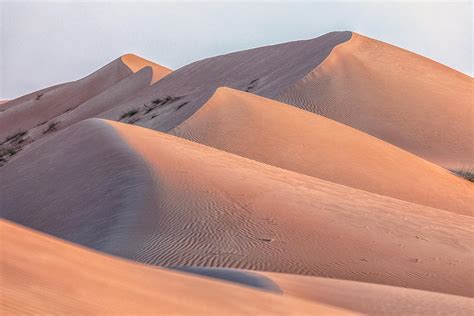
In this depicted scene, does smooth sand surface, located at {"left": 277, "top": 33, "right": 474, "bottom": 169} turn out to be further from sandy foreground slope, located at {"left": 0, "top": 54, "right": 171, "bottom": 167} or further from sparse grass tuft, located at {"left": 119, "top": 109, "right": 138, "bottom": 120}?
sandy foreground slope, located at {"left": 0, "top": 54, "right": 171, "bottom": 167}

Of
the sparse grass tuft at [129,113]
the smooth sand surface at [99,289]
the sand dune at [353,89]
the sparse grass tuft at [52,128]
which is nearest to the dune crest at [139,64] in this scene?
the sand dune at [353,89]

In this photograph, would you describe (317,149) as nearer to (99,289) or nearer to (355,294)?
(355,294)

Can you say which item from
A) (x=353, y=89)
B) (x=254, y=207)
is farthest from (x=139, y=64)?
(x=254, y=207)

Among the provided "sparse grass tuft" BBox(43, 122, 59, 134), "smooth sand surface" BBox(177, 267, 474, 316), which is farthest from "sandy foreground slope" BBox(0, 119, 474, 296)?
"sparse grass tuft" BBox(43, 122, 59, 134)

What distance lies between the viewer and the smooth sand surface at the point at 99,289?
16.1 feet

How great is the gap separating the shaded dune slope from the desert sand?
25 cm

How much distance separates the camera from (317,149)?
65.6 ft

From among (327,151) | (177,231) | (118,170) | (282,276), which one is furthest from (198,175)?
(327,151)

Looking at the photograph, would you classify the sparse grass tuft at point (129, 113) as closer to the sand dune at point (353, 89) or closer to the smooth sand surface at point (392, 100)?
the sand dune at point (353, 89)

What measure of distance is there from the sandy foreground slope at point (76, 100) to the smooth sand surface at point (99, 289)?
92.7 ft

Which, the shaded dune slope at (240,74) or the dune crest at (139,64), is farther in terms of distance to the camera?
the dune crest at (139,64)

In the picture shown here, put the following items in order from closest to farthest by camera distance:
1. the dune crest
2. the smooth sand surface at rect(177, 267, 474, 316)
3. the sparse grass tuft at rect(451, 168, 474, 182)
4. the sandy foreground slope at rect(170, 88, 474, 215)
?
the smooth sand surface at rect(177, 267, 474, 316), the sandy foreground slope at rect(170, 88, 474, 215), the sparse grass tuft at rect(451, 168, 474, 182), the dune crest

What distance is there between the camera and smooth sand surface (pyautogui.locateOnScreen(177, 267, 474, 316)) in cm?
813

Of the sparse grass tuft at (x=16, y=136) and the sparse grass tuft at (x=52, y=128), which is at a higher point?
the sparse grass tuft at (x=52, y=128)
